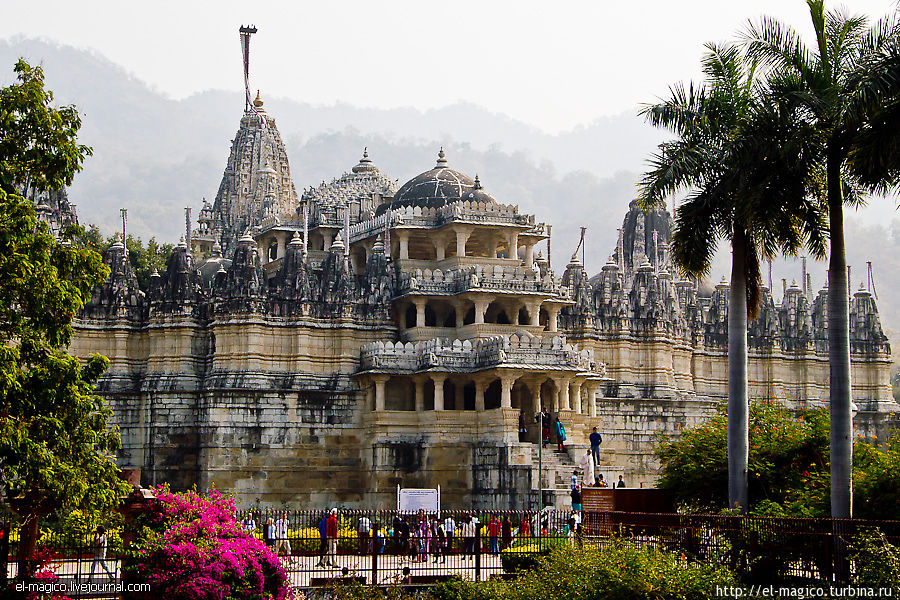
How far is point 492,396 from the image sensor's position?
51531 millimetres

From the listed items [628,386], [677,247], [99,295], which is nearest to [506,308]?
[628,386]

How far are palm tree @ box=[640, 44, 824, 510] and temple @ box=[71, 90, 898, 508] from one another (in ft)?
50.7

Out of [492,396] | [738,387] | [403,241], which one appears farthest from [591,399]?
[738,387]

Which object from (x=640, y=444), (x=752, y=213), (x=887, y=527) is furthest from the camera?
(x=640, y=444)

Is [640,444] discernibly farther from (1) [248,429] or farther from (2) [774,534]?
(2) [774,534]

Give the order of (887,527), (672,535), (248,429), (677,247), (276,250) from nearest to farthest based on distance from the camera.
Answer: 1. (887,527)
2. (672,535)
3. (677,247)
4. (248,429)
5. (276,250)

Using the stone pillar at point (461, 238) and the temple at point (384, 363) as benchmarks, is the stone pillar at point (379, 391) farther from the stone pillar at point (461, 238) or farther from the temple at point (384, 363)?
the stone pillar at point (461, 238)

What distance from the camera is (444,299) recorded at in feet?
168

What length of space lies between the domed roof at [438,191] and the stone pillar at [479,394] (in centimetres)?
847

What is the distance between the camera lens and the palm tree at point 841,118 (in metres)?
24.0

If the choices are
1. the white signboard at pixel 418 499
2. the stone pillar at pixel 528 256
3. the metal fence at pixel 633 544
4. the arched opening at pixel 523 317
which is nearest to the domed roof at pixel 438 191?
the stone pillar at pixel 528 256

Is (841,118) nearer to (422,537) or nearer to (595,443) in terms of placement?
(422,537)

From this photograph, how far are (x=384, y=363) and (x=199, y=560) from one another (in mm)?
25142

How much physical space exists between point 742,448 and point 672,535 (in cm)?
437
